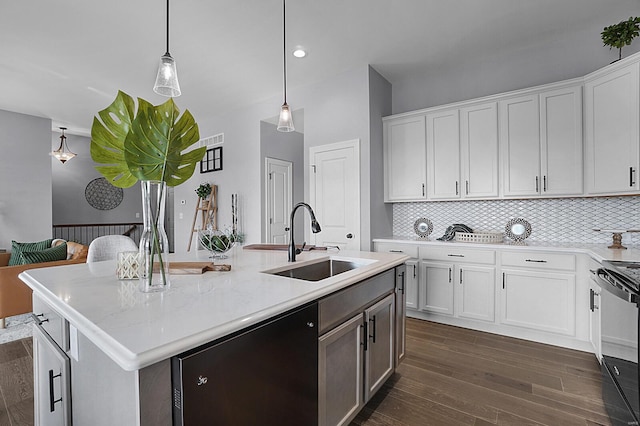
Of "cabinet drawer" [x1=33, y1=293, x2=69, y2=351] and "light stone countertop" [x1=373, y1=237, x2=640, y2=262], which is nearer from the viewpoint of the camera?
"cabinet drawer" [x1=33, y1=293, x2=69, y2=351]

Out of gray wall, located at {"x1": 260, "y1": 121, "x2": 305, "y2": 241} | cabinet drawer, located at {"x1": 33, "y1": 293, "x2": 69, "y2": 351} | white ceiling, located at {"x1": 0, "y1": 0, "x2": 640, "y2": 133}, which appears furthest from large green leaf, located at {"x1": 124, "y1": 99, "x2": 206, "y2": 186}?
gray wall, located at {"x1": 260, "y1": 121, "x2": 305, "y2": 241}

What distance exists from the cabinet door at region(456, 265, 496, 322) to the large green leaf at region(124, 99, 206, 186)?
9.92ft

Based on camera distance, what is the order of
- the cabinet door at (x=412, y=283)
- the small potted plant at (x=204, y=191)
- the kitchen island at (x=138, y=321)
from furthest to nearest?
1. the small potted plant at (x=204, y=191)
2. the cabinet door at (x=412, y=283)
3. the kitchen island at (x=138, y=321)

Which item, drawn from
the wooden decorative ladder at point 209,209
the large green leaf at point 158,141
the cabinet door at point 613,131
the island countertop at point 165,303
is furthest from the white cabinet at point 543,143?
the wooden decorative ladder at point 209,209

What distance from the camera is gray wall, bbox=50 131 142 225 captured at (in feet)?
23.8

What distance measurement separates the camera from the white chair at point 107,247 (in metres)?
2.17

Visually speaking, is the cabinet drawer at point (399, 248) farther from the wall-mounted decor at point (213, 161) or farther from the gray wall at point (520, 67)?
the wall-mounted decor at point (213, 161)

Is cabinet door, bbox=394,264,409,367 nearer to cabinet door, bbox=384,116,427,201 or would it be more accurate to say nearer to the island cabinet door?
the island cabinet door

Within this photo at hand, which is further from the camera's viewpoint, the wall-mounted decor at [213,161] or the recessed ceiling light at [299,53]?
the wall-mounted decor at [213,161]

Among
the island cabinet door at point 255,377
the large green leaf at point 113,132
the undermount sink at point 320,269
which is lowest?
the island cabinet door at point 255,377

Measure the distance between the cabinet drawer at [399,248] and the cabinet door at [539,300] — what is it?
35.1 inches

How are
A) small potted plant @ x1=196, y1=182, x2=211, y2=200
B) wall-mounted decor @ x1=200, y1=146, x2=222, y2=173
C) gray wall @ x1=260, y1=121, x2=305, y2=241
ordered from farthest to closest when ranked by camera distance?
wall-mounted decor @ x1=200, y1=146, x2=222, y2=173
small potted plant @ x1=196, y1=182, x2=211, y2=200
gray wall @ x1=260, y1=121, x2=305, y2=241

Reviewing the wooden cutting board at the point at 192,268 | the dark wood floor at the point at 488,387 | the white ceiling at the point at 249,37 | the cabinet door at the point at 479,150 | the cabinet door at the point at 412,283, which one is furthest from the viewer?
the cabinet door at the point at 412,283

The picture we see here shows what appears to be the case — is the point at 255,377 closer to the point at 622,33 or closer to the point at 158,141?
the point at 158,141
